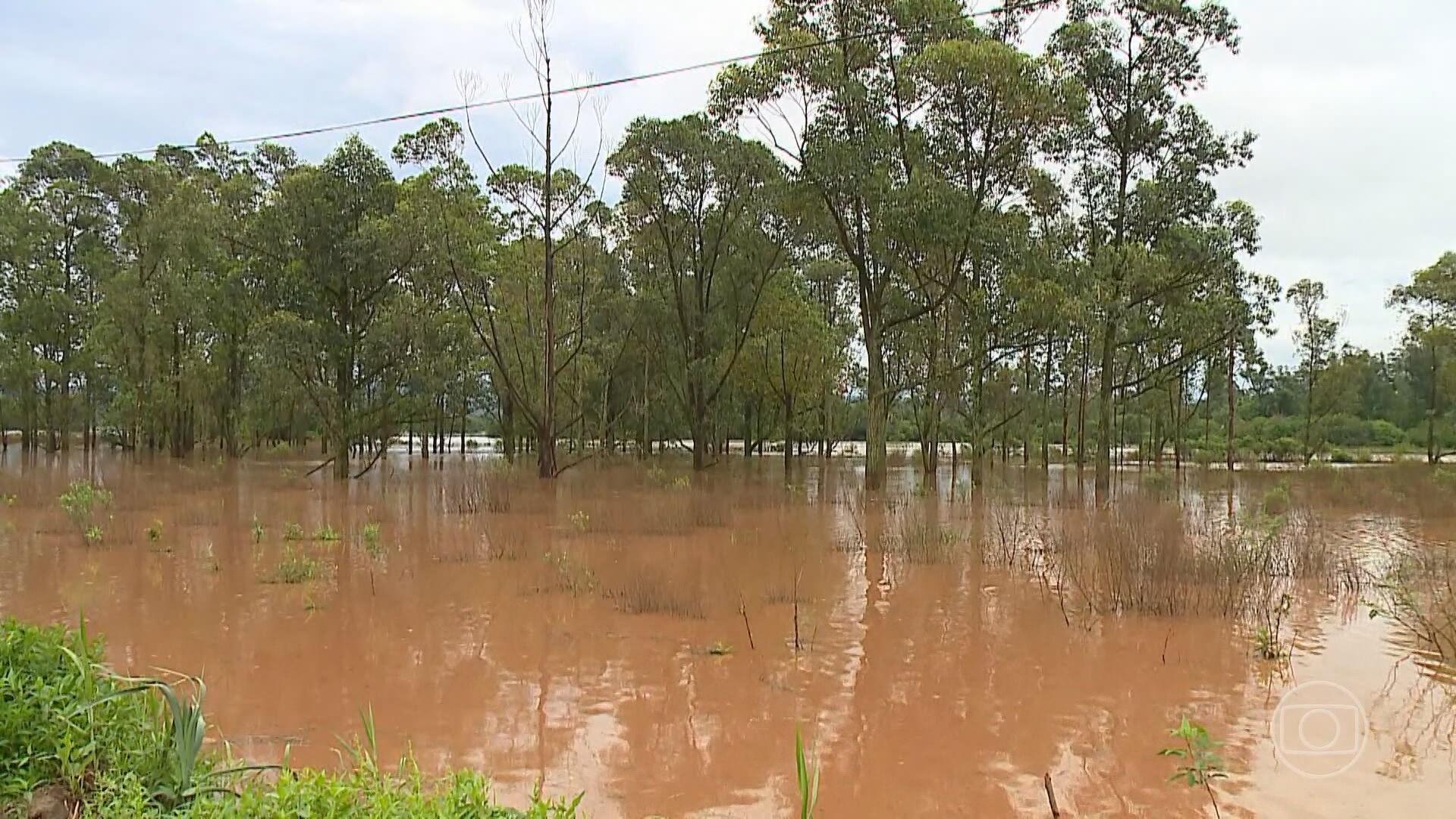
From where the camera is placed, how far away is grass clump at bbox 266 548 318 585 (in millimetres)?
8453

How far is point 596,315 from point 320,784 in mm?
25087

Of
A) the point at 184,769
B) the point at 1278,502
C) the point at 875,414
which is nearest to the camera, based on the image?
the point at 184,769

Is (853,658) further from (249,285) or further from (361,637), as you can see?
(249,285)

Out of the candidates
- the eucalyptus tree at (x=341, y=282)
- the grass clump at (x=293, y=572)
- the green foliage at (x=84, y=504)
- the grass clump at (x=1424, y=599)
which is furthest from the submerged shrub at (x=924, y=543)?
the eucalyptus tree at (x=341, y=282)

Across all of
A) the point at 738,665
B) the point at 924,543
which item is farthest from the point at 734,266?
the point at 738,665

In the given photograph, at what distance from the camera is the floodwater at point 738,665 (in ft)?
13.2

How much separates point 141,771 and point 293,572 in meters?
5.91

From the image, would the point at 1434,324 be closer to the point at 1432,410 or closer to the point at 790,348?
the point at 1432,410

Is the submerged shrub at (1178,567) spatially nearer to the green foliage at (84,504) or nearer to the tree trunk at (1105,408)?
the tree trunk at (1105,408)

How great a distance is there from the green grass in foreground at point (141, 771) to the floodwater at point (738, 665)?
0.97 metres

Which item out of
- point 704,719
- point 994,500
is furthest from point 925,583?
point 994,500

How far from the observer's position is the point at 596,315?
89.7 ft

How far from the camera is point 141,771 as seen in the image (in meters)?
3.02

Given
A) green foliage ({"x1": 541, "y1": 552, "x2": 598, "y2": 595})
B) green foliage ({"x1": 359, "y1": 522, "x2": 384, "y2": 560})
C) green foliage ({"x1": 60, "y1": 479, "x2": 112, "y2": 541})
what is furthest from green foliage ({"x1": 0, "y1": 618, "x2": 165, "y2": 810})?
green foliage ({"x1": 60, "y1": 479, "x2": 112, "y2": 541})
